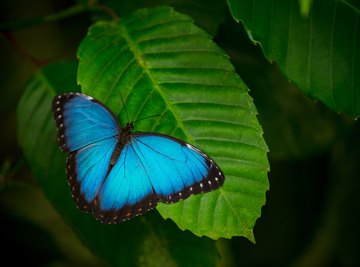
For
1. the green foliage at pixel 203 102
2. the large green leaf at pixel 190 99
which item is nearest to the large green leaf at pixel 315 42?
the green foliage at pixel 203 102

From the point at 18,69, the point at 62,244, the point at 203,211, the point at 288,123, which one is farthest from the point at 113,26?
the point at 62,244

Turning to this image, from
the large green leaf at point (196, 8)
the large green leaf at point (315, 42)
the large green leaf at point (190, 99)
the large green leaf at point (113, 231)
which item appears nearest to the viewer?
the large green leaf at point (190, 99)

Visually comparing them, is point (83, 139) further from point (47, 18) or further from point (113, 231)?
point (47, 18)

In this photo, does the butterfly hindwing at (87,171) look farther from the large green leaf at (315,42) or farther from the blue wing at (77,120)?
the large green leaf at (315,42)

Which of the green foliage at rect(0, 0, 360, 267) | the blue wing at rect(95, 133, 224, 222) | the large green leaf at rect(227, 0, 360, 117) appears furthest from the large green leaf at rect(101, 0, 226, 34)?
the blue wing at rect(95, 133, 224, 222)

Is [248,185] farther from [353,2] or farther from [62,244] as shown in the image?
[62,244]
